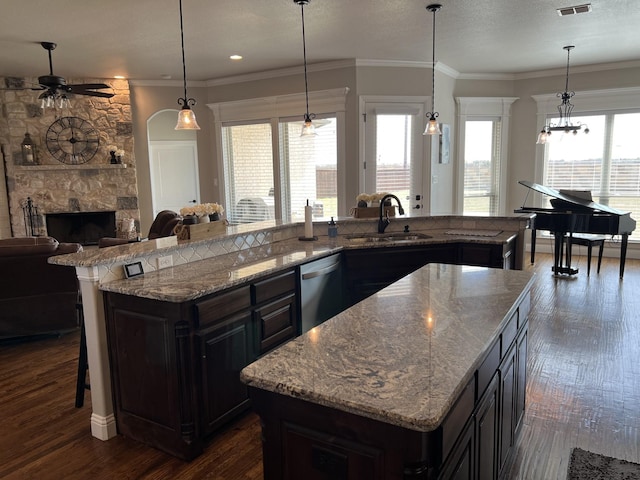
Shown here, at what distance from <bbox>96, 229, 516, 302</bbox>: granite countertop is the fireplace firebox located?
486 centimetres

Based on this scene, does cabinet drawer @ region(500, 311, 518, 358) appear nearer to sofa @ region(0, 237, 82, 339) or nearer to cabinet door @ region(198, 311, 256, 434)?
cabinet door @ region(198, 311, 256, 434)

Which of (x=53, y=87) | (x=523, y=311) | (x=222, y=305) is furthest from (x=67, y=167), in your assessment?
(x=523, y=311)

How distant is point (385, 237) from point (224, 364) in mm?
2131

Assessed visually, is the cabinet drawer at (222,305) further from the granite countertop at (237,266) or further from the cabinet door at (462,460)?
the cabinet door at (462,460)

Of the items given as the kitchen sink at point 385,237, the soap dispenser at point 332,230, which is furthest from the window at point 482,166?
the soap dispenser at point 332,230

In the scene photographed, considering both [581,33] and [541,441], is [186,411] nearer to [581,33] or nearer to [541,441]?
[541,441]

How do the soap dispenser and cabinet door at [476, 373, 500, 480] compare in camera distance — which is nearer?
cabinet door at [476, 373, 500, 480]

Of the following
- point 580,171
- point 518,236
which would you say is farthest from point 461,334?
point 580,171

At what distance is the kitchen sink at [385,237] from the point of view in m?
4.03

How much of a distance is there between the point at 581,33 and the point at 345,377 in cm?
563

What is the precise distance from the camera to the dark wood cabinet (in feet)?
7.68

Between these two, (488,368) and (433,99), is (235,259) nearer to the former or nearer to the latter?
(488,368)

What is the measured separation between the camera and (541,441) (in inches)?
99.4

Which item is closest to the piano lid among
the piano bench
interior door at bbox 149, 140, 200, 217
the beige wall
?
the piano bench
